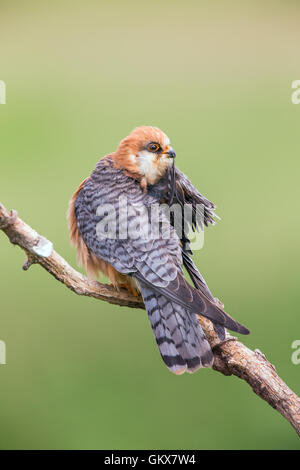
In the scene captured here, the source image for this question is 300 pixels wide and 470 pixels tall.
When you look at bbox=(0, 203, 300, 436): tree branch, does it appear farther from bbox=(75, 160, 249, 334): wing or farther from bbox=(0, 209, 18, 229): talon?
bbox=(75, 160, 249, 334): wing

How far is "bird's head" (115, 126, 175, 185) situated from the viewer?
7.18 ft

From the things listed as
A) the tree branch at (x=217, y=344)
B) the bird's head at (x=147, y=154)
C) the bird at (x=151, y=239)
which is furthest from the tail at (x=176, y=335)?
the bird's head at (x=147, y=154)

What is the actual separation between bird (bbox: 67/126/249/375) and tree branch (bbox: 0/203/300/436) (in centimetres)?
12

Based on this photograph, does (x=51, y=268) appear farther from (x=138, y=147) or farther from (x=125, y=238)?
(x=138, y=147)

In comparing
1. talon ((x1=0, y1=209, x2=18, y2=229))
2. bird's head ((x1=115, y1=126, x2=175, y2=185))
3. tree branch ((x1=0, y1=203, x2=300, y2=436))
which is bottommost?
tree branch ((x1=0, y1=203, x2=300, y2=436))

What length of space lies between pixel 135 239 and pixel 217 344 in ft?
1.70

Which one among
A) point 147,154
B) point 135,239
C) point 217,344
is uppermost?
point 147,154

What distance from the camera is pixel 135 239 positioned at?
2.06 meters

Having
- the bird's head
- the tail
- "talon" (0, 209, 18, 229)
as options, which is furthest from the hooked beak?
"talon" (0, 209, 18, 229)

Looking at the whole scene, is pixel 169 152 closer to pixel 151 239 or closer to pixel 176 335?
pixel 151 239

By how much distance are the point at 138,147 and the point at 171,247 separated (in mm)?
464

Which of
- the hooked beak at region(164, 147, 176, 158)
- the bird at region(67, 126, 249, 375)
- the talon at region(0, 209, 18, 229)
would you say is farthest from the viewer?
the hooked beak at region(164, 147, 176, 158)

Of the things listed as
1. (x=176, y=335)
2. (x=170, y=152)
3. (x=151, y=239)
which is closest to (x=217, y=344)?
(x=176, y=335)

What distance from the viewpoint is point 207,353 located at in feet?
6.25
